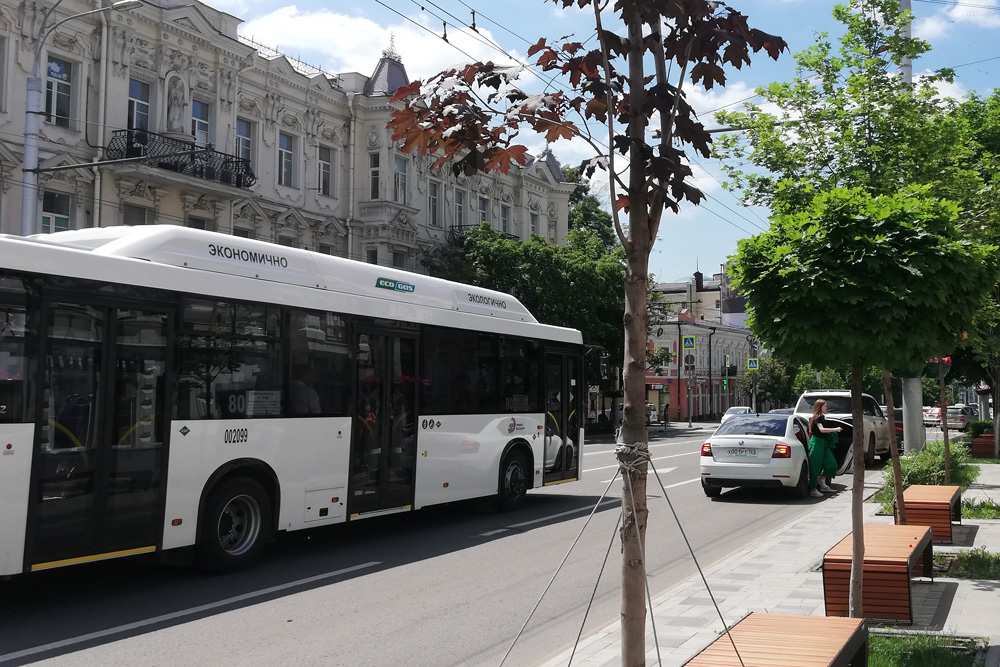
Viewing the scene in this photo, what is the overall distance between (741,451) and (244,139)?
2128 centimetres

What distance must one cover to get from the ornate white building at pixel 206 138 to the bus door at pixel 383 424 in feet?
29.5

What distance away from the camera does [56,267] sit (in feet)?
25.8

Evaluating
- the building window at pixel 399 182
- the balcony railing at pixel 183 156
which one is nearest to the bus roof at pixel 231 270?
the balcony railing at pixel 183 156

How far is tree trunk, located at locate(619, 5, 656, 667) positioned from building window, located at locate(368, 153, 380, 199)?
33.7 meters

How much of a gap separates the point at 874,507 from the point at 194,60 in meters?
23.5

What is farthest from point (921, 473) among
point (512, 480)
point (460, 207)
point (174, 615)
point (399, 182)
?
point (460, 207)

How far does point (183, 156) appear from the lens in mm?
27875

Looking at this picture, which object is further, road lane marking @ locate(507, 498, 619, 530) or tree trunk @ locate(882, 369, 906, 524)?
road lane marking @ locate(507, 498, 619, 530)

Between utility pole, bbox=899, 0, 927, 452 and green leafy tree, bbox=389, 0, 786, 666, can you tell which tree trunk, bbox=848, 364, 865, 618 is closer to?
green leafy tree, bbox=389, 0, 786, 666

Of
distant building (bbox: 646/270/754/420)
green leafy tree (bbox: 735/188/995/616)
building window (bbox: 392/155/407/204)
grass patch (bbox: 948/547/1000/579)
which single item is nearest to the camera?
green leafy tree (bbox: 735/188/995/616)

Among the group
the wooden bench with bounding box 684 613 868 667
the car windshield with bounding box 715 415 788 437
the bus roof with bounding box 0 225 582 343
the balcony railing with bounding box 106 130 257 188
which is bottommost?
the wooden bench with bounding box 684 613 868 667

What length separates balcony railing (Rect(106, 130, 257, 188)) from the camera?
26125 mm

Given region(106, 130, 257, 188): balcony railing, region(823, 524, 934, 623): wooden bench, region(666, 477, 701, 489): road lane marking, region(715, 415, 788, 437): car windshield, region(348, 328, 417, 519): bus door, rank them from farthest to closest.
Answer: region(106, 130, 257, 188): balcony railing
region(666, 477, 701, 489): road lane marking
region(715, 415, 788, 437): car windshield
region(348, 328, 417, 519): bus door
region(823, 524, 934, 623): wooden bench

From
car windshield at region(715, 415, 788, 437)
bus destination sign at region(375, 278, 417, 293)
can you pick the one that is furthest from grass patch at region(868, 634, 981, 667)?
car windshield at region(715, 415, 788, 437)
